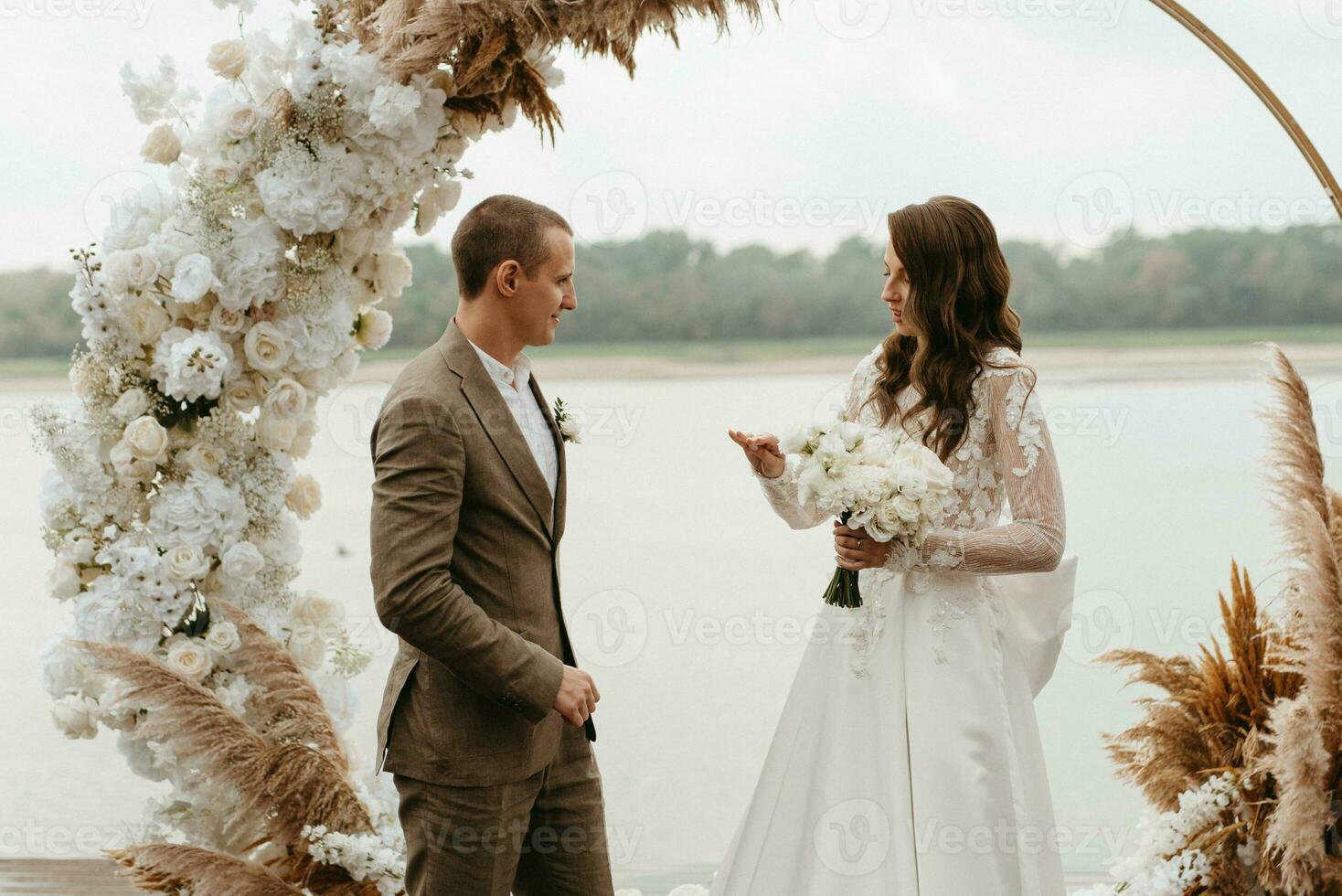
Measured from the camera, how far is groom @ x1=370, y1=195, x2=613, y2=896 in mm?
1978

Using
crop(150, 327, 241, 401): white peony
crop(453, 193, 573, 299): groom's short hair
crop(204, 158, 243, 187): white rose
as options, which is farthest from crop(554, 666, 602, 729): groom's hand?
crop(204, 158, 243, 187): white rose

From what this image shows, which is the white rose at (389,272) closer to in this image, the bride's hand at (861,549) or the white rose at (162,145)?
the white rose at (162,145)

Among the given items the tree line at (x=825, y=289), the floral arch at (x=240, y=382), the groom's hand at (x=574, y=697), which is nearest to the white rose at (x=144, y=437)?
the floral arch at (x=240, y=382)

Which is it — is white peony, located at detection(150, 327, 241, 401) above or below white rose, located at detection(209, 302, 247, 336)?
below

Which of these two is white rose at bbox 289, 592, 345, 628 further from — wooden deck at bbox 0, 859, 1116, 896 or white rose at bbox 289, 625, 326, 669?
wooden deck at bbox 0, 859, 1116, 896

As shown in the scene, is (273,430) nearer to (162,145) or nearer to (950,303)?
(162,145)

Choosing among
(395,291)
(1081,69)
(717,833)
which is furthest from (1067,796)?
(1081,69)

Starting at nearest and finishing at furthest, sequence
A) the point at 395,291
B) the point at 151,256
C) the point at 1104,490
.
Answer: the point at 151,256 < the point at 395,291 < the point at 1104,490

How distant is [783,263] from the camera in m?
10.8

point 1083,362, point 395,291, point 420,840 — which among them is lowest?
point 420,840

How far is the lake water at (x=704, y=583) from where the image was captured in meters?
6.26

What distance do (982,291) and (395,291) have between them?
147 centimetres

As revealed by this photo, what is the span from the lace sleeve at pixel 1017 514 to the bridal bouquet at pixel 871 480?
0.18 ft

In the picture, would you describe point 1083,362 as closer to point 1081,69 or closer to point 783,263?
point 1081,69
